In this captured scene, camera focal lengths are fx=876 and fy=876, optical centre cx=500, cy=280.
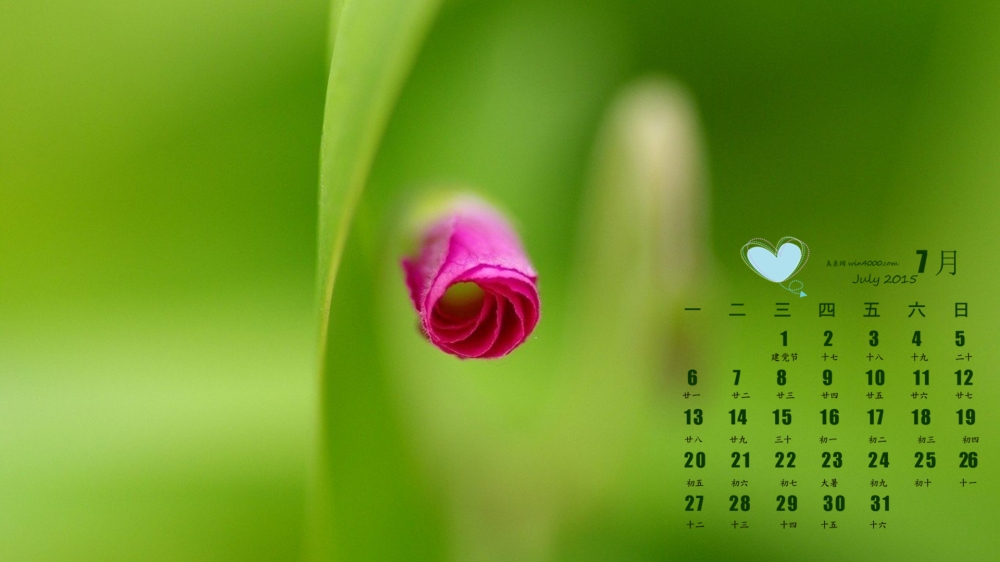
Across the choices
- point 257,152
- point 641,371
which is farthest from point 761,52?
point 257,152

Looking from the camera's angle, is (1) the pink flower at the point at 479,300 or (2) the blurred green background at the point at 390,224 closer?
(1) the pink flower at the point at 479,300
